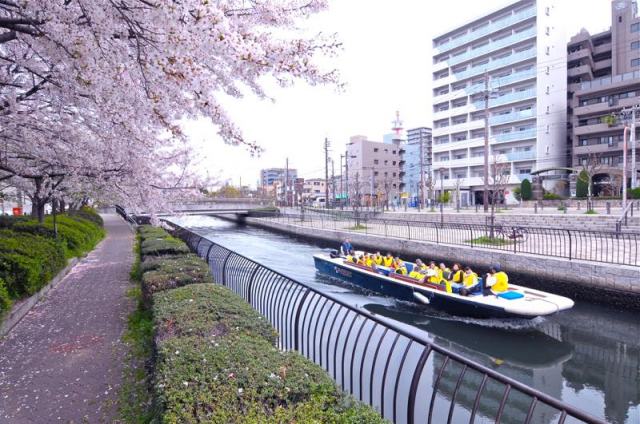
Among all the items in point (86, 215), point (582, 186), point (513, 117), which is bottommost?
point (86, 215)

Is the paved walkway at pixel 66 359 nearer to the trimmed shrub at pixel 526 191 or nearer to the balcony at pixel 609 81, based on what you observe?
the trimmed shrub at pixel 526 191

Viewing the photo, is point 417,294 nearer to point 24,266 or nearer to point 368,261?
point 368,261

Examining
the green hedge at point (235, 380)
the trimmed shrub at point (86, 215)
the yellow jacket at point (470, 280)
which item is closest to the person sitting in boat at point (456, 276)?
the yellow jacket at point (470, 280)

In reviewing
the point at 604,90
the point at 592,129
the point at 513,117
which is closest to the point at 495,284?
the point at 592,129

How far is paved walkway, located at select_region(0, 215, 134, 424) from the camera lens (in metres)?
3.83

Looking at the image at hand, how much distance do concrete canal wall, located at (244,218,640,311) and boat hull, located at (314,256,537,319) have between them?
2.87 meters

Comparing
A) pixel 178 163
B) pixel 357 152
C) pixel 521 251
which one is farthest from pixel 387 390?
pixel 357 152

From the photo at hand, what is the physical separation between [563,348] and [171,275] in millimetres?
8381

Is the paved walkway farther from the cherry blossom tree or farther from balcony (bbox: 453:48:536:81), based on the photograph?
balcony (bbox: 453:48:536:81)

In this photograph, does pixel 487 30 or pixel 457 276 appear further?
pixel 487 30

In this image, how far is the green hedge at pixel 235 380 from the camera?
2.40 m

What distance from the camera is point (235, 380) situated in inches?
105

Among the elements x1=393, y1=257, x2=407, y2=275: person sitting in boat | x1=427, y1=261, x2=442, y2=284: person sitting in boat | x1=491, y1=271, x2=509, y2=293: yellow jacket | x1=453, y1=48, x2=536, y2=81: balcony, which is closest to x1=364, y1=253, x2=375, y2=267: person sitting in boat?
x1=393, y1=257, x2=407, y2=275: person sitting in boat

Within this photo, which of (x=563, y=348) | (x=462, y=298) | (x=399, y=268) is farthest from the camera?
(x=399, y=268)
